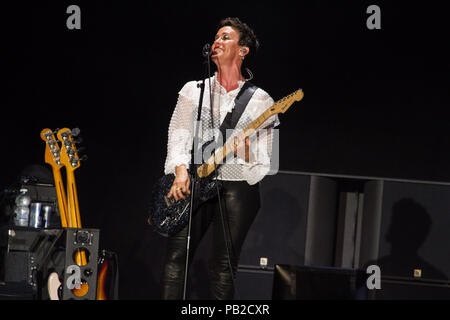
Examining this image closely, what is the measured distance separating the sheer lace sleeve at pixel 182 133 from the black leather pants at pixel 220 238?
23cm

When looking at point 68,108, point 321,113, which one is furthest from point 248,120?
point 68,108

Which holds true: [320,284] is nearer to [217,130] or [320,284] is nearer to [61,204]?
[217,130]

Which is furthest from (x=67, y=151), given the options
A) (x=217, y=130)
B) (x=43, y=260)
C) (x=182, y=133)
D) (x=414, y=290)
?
Result: (x=414, y=290)

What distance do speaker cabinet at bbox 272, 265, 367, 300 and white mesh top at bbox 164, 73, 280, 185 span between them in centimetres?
47

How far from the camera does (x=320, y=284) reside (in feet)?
8.18

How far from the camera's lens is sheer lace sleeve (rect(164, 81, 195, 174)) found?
274 centimetres

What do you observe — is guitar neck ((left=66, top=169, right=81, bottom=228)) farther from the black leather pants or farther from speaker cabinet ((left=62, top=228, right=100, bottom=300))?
the black leather pants

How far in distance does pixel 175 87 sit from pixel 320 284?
2369 mm

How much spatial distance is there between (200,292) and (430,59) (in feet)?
7.46

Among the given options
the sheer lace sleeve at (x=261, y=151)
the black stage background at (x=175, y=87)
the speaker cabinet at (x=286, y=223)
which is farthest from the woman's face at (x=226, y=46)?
the black stage background at (x=175, y=87)

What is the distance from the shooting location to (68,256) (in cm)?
306

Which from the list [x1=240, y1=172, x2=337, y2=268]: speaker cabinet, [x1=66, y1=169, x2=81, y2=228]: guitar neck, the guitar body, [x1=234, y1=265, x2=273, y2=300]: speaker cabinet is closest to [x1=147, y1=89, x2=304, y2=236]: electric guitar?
the guitar body
